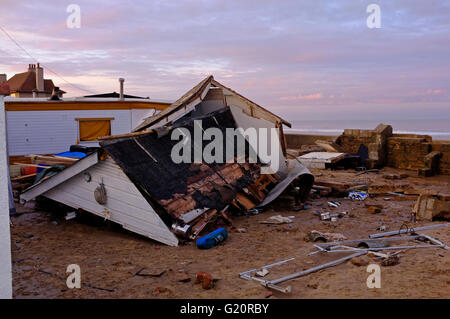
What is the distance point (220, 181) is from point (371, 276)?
18.2 ft

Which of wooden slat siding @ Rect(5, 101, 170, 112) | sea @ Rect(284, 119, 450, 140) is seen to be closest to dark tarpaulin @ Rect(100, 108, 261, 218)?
wooden slat siding @ Rect(5, 101, 170, 112)

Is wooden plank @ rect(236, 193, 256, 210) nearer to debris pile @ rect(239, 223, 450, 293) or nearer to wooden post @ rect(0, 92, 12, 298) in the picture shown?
debris pile @ rect(239, 223, 450, 293)

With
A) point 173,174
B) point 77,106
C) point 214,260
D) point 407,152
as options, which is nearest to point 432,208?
point 214,260

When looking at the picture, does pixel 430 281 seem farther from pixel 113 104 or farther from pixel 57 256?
pixel 113 104

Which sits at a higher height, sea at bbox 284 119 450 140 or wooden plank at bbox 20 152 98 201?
sea at bbox 284 119 450 140

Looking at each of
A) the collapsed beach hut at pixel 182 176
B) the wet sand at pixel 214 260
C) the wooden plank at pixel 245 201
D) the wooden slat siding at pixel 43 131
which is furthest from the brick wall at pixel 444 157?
the wooden slat siding at pixel 43 131

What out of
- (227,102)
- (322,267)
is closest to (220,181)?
(227,102)

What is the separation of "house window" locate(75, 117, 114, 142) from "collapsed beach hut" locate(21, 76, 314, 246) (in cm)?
765

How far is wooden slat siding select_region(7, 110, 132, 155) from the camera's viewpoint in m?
17.3

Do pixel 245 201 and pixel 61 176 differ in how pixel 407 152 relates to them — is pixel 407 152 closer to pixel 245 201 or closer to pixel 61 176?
pixel 245 201

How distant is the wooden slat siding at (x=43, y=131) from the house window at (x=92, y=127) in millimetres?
204

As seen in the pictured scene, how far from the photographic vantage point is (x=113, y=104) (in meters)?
19.6

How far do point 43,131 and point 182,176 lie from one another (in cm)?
1092

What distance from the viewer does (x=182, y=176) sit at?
10016 mm
